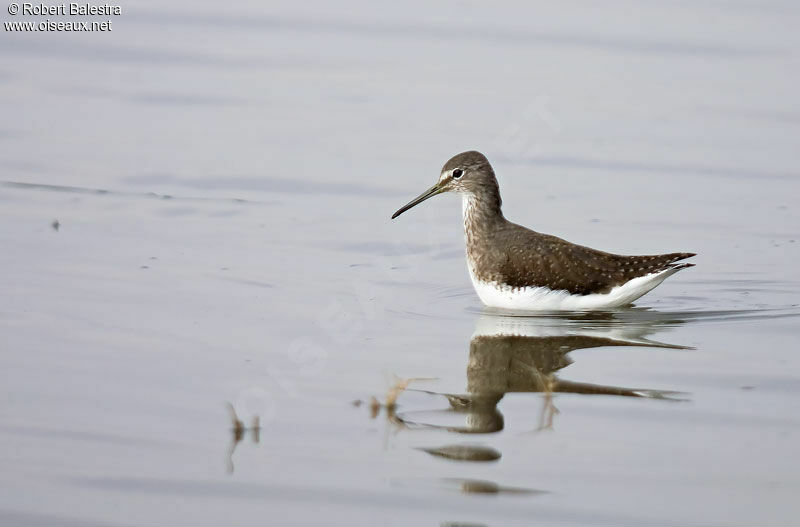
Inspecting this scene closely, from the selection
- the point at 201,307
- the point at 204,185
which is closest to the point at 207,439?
the point at 201,307

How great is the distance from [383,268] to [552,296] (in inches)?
65.0

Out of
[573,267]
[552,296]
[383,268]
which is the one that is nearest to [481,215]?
[383,268]

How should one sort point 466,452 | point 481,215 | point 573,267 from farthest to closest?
point 481,215, point 573,267, point 466,452

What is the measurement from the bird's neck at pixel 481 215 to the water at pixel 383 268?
0.55 metres

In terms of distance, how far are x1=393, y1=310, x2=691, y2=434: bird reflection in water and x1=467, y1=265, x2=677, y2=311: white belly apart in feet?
0.48

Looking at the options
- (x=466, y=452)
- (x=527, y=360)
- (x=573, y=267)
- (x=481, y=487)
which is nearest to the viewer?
(x=481, y=487)

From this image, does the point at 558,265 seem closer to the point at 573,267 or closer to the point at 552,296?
the point at 573,267

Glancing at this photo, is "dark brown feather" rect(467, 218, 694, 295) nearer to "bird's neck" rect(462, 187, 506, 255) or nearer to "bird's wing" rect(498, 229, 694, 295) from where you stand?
"bird's wing" rect(498, 229, 694, 295)

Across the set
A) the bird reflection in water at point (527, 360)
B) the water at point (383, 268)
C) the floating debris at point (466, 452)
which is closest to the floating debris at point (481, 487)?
the water at point (383, 268)

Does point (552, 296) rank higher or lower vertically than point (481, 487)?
higher

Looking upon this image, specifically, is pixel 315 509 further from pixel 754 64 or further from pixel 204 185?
pixel 754 64

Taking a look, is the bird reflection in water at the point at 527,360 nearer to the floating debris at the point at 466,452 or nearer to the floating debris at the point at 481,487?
the floating debris at the point at 466,452

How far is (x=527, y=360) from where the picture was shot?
9062 millimetres

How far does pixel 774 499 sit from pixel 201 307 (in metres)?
4.80
